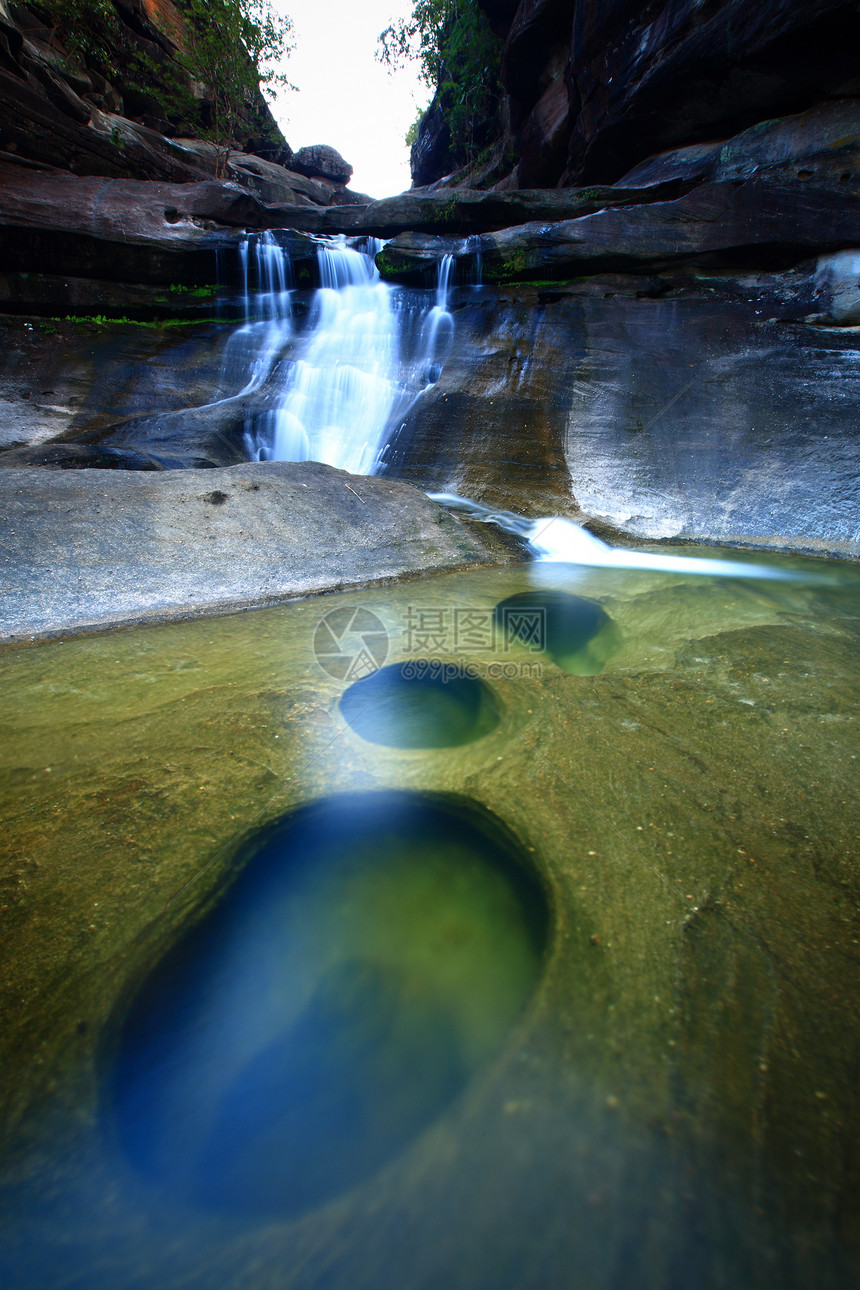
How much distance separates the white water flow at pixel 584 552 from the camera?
5.97 m

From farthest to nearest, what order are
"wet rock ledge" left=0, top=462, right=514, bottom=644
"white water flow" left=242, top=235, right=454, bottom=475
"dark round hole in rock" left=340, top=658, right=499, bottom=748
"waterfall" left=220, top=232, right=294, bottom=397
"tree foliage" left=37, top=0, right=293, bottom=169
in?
1. "tree foliage" left=37, top=0, right=293, bottom=169
2. "waterfall" left=220, top=232, right=294, bottom=397
3. "white water flow" left=242, top=235, right=454, bottom=475
4. "wet rock ledge" left=0, top=462, right=514, bottom=644
5. "dark round hole in rock" left=340, top=658, right=499, bottom=748

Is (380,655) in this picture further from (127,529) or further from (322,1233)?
(127,529)

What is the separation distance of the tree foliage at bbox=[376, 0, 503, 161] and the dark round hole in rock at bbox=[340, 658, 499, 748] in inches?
906

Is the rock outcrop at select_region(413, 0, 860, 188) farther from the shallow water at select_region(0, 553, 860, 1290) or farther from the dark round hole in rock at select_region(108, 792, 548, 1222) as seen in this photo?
the dark round hole in rock at select_region(108, 792, 548, 1222)

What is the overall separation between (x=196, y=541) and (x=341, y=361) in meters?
7.49

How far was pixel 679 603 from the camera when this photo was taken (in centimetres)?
471

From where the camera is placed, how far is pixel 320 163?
31.7 meters

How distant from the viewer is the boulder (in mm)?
31422

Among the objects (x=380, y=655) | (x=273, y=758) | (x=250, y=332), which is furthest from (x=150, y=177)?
(x=273, y=758)
